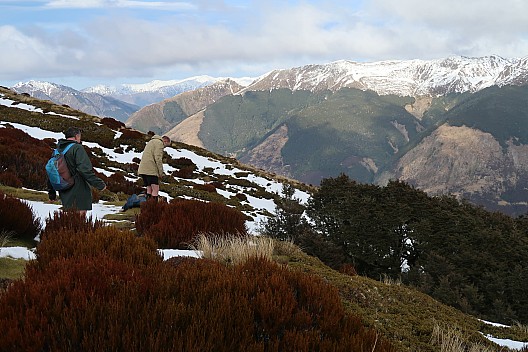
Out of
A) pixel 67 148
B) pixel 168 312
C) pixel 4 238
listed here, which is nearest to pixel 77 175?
pixel 67 148

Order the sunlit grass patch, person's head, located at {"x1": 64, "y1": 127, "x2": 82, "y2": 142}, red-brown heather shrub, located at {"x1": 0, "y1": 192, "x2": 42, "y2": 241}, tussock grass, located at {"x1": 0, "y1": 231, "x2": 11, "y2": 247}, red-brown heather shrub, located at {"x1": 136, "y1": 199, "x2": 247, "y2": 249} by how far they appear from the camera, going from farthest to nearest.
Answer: red-brown heather shrub, located at {"x1": 136, "y1": 199, "x2": 247, "y2": 249}, person's head, located at {"x1": 64, "y1": 127, "x2": 82, "y2": 142}, red-brown heather shrub, located at {"x1": 0, "y1": 192, "x2": 42, "y2": 241}, tussock grass, located at {"x1": 0, "y1": 231, "x2": 11, "y2": 247}, the sunlit grass patch

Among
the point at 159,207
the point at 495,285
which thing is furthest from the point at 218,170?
the point at 159,207

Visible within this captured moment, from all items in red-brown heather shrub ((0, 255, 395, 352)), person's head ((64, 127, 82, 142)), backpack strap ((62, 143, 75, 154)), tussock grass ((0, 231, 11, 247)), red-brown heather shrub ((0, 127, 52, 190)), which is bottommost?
tussock grass ((0, 231, 11, 247))

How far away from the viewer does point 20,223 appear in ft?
19.0

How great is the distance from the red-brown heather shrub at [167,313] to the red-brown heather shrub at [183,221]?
352 centimetres

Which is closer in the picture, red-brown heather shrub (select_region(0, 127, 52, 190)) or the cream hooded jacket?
the cream hooded jacket

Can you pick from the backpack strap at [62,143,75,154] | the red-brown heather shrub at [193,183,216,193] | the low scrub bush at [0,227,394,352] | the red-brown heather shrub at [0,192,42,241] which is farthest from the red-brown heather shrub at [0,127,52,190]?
the low scrub bush at [0,227,394,352]

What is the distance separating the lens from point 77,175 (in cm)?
672

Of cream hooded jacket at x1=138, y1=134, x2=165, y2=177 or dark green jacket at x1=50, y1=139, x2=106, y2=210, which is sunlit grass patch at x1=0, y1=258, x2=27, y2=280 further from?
cream hooded jacket at x1=138, y1=134, x2=165, y2=177

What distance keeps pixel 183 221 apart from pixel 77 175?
200 cm

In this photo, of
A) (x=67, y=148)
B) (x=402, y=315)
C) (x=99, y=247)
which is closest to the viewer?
(x=99, y=247)

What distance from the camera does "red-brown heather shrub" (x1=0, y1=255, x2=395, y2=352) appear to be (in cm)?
223

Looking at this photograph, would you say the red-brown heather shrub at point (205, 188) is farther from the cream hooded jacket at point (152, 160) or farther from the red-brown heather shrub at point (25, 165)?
the cream hooded jacket at point (152, 160)

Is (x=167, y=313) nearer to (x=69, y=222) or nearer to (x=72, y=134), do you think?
(x=69, y=222)
